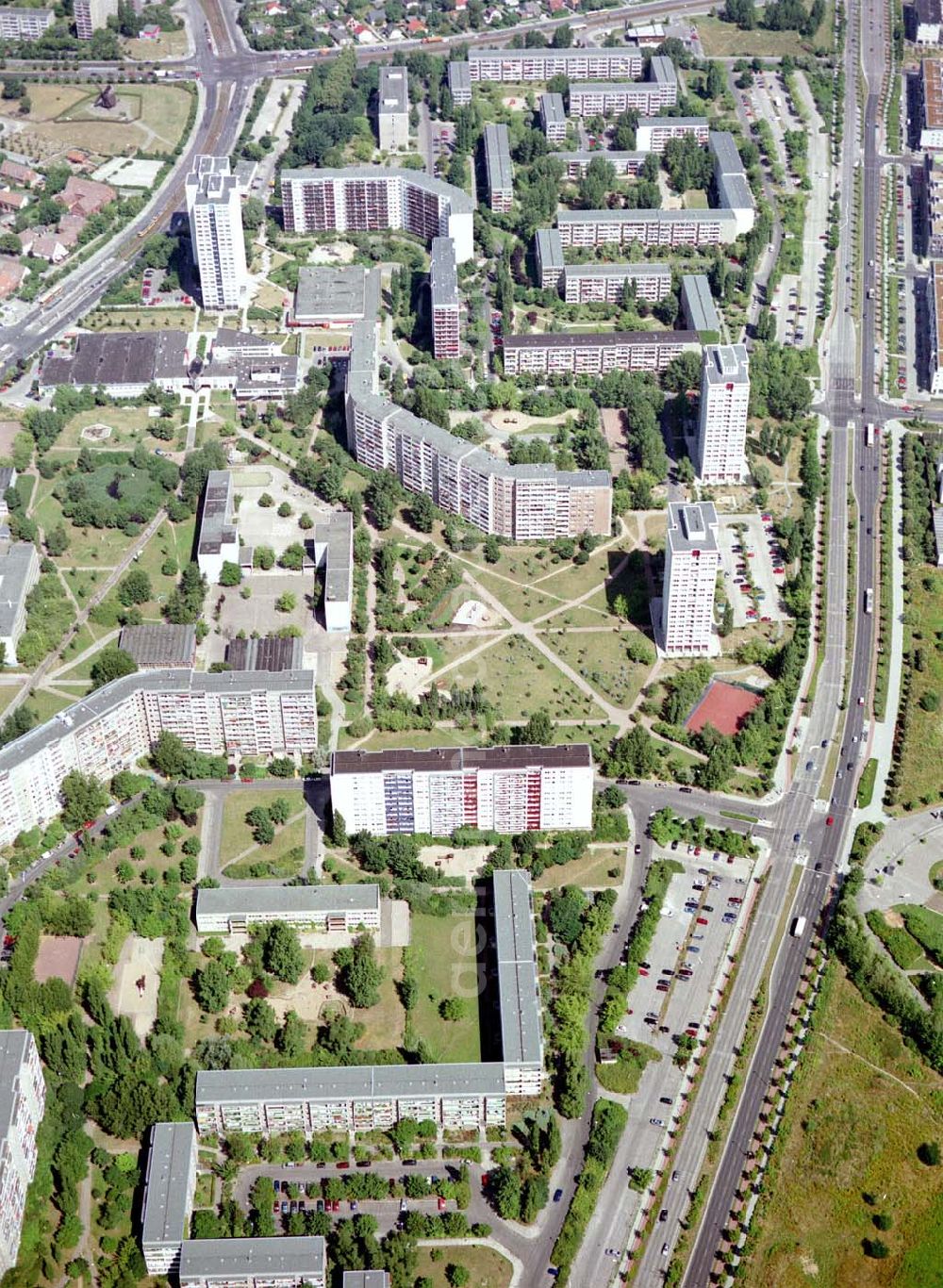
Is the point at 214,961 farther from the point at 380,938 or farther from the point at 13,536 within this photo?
the point at 13,536

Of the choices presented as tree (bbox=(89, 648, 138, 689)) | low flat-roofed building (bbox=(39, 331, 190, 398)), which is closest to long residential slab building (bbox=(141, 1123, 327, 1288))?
tree (bbox=(89, 648, 138, 689))

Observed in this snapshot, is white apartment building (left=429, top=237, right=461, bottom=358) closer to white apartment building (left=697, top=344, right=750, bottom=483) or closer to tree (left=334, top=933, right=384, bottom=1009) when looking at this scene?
white apartment building (left=697, top=344, right=750, bottom=483)

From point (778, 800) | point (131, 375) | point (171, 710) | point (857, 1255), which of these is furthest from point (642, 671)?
point (131, 375)

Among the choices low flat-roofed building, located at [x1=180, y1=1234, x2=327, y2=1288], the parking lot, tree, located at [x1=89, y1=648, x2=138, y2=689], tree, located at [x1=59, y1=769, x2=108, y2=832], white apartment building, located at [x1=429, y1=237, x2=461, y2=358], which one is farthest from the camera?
white apartment building, located at [x1=429, y1=237, x2=461, y2=358]

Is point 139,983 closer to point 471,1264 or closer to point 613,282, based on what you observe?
point 471,1264

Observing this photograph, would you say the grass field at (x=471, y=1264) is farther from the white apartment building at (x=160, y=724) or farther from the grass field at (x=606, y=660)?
the grass field at (x=606, y=660)
